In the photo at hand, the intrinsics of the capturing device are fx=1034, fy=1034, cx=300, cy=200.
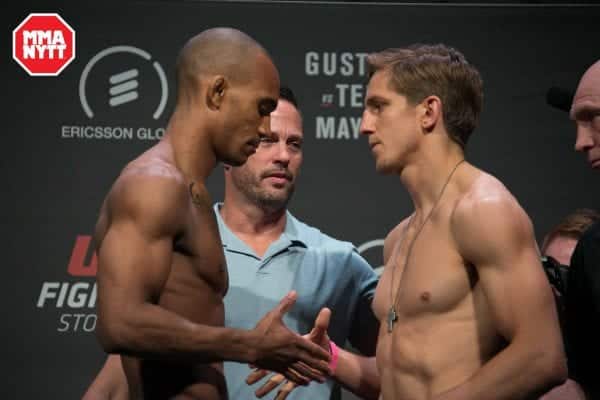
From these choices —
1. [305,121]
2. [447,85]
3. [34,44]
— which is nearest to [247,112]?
[447,85]

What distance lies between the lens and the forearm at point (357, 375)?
2740mm

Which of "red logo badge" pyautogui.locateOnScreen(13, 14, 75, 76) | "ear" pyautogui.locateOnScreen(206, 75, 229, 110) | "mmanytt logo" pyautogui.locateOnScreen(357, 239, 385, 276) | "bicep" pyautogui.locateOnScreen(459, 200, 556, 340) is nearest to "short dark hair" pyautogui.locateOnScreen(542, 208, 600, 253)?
"mmanytt logo" pyautogui.locateOnScreen(357, 239, 385, 276)

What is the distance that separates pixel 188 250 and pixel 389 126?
560mm

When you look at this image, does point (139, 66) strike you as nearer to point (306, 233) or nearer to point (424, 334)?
point (306, 233)

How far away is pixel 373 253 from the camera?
3316 millimetres

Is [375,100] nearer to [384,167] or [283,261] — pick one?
[384,167]

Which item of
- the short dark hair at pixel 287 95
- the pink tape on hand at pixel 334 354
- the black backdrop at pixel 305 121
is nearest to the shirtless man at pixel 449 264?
the pink tape on hand at pixel 334 354

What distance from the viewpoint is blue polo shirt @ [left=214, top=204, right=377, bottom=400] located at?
9.43ft

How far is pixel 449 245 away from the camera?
2.17m

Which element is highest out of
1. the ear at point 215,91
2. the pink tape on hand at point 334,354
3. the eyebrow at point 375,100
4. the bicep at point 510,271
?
the ear at point 215,91

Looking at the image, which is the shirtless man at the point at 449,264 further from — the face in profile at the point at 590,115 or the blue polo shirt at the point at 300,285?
the blue polo shirt at the point at 300,285

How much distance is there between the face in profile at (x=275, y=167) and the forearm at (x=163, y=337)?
1033 millimetres

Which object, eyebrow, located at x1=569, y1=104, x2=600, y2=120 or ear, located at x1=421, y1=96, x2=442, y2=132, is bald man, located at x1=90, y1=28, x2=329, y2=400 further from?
eyebrow, located at x1=569, y1=104, x2=600, y2=120

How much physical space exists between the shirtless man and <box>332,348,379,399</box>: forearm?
0.38 m
